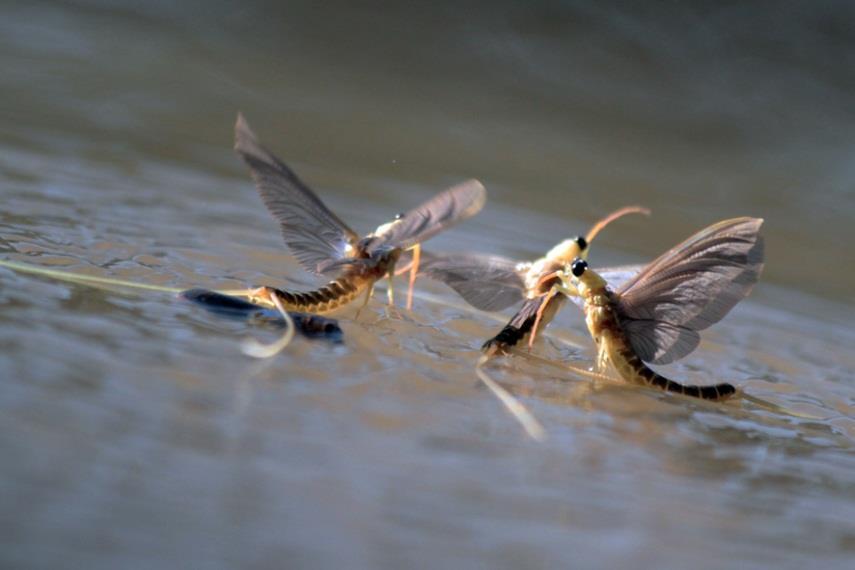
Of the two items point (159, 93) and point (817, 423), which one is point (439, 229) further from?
point (159, 93)

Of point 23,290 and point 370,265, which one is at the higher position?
point 370,265

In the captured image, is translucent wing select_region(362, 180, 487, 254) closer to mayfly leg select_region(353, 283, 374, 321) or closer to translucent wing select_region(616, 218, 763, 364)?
mayfly leg select_region(353, 283, 374, 321)

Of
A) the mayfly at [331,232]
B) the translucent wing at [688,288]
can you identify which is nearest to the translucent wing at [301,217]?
the mayfly at [331,232]

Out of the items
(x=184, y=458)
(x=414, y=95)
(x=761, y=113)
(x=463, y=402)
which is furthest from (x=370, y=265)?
(x=761, y=113)

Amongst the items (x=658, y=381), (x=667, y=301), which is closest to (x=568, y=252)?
(x=667, y=301)

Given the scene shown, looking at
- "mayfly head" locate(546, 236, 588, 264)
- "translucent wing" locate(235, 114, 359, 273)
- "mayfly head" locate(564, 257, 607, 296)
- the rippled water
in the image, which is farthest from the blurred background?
"mayfly head" locate(564, 257, 607, 296)

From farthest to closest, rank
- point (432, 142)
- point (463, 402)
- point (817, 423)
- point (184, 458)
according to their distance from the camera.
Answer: point (432, 142), point (817, 423), point (463, 402), point (184, 458)

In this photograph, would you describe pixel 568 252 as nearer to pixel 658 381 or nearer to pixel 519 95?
pixel 658 381
